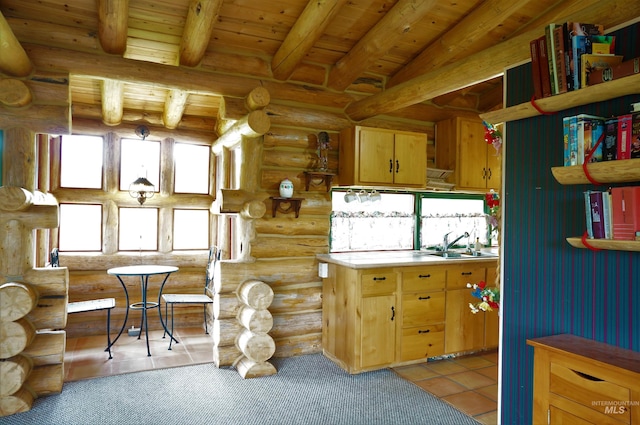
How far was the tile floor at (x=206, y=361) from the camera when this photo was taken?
3.52m

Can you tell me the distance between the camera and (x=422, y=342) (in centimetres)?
424

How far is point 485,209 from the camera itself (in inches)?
231

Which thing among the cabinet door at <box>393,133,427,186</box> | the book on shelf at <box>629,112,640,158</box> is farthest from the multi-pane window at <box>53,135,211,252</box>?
the book on shelf at <box>629,112,640,158</box>

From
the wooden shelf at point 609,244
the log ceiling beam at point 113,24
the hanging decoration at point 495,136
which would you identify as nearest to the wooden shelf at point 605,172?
the wooden shelf at point 609,244

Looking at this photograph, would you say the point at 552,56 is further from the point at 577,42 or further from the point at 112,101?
the point at 112,101

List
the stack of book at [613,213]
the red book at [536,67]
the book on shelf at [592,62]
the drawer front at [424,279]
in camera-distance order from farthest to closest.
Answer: the drawer front at [424,279]
the red book at [536,67]
the book on shelf at [592,62]
the stack of book at [613,213]

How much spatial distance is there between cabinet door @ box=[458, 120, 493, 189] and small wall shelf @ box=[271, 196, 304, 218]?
6.49 feet

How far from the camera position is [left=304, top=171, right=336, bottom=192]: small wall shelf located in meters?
4.43

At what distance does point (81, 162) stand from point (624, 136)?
5.28m

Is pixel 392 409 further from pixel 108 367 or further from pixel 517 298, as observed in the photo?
pixel 108 367

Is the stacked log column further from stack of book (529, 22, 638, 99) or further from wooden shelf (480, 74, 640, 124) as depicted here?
stack of book (529, 22, 638, 99)

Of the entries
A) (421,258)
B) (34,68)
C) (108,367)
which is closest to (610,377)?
(421,258)

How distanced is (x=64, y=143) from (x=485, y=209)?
17.4 ft

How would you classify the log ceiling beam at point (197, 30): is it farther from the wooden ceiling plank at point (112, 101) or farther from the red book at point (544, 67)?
the red book at point (544, 67)
